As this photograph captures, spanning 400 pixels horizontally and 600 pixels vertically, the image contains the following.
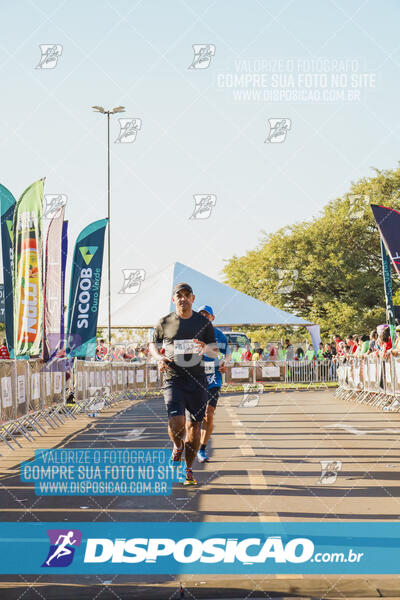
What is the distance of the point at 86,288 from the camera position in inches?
915

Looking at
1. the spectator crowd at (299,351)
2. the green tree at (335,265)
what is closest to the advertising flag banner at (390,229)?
the spectator crowd at (299,351)

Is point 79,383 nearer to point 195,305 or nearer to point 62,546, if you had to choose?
point 62,546

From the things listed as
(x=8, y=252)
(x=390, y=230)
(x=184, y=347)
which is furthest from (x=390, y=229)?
(x=184, y=347)

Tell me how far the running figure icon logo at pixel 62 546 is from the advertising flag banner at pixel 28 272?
989cm

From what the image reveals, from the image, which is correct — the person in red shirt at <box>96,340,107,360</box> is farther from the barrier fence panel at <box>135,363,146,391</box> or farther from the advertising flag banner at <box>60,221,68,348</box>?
the advertising flag banner at <box>60,221,68,348</box>

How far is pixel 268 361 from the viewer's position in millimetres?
34875

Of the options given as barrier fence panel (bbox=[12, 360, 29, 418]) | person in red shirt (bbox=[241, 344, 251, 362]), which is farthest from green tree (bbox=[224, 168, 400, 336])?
barrier fence panel (bbox=[12, 360, 29, 418])

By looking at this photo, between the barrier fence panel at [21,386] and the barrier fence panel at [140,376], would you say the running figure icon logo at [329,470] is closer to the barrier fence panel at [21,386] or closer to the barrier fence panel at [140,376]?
the barrier fence panel at [21,386]

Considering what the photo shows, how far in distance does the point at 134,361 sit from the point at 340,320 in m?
27.2

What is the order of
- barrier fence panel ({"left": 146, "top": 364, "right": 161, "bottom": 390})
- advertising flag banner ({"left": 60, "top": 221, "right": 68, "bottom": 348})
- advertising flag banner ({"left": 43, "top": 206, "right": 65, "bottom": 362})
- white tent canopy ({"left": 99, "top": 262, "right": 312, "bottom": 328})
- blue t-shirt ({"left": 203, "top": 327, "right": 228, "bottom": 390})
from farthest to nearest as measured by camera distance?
white tent canopy ({"left": 99, "top": 262, "right": 312, "bottom": 328})
barrier fence panel ({"left": 146, "top": 364, "right": 161, "bottom": 390})
advertising flag banner ({"left": 60, "top": 221, "right": 68, "bottom": 348})
advertising flag banner ({"left": 43, "top": 206, "right": 65, "bottom": 362})
blue t-shirt ({"left": 203, "top": 327, "right": 228, "bottom": 390})

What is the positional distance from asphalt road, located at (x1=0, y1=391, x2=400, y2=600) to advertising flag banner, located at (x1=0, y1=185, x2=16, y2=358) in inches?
84.6

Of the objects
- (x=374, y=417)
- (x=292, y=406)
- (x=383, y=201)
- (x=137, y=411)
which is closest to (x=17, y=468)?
(x=374, y=417)

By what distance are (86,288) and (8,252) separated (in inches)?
253

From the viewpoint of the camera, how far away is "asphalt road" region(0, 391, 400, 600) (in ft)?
15.8
